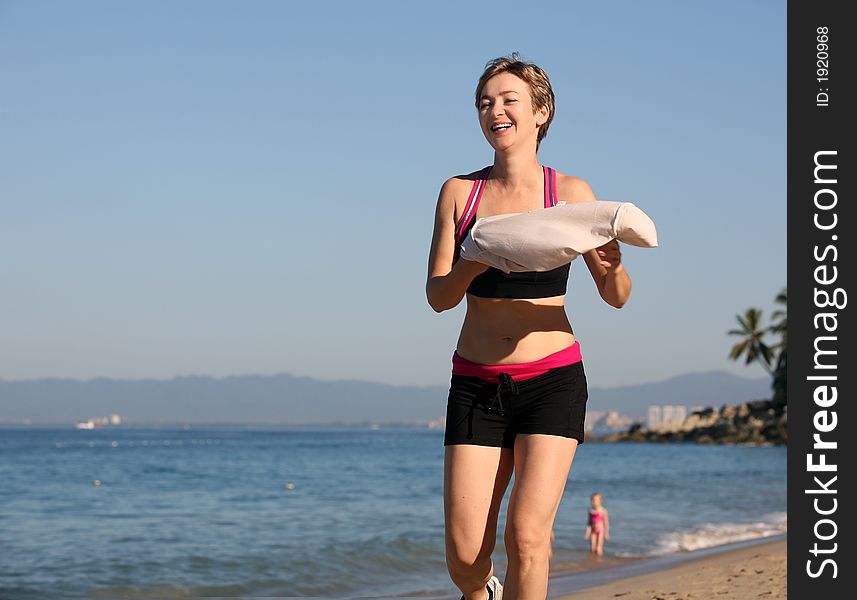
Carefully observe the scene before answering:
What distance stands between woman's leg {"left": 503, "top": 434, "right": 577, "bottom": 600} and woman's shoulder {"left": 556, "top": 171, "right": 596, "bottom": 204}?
891 millimetres

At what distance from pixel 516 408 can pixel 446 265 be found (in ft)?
1.93

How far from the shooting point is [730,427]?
74250 millimetres

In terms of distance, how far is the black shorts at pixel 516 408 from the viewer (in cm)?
380

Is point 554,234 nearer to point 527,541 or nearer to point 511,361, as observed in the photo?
point 511,361

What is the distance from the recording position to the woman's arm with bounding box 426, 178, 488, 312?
146 inches

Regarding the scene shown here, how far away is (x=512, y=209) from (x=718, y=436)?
2908 inches

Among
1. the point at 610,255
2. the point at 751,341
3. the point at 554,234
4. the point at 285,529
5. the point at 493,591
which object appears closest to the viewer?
the point at 554,234

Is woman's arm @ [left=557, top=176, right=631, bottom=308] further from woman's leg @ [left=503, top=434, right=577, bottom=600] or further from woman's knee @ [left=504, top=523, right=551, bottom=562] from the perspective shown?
woman's knee @ [left=504, top=523, right=551, bottom=562]

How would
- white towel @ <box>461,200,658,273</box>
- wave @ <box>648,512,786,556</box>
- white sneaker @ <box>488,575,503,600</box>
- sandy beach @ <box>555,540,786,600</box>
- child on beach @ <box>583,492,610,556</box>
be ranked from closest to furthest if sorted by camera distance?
white towel @ <box>461,200,658,273</box>, white sneaker @ <box>488,575,503,600</box>, sandy beach @ <box>555,540,786,600</box>, child on beach @ <box>583,492,610,556</box>, wave @ <box>648,512,786,556</box>

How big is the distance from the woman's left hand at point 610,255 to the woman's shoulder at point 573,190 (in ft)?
1.02

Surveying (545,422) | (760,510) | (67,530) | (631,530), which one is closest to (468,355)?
(545,422)

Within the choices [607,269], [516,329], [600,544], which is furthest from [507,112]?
[600,544]

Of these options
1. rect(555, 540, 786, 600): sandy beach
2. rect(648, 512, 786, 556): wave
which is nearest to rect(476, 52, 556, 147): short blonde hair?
rect(555, 540, 786, 600): sandy beach

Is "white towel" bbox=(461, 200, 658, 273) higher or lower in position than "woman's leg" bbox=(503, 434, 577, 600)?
higher
